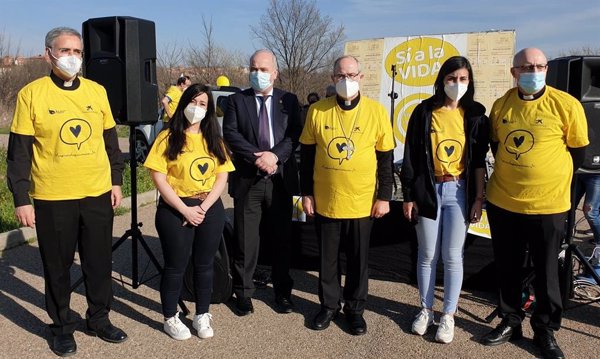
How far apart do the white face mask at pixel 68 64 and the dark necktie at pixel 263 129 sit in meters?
1.26

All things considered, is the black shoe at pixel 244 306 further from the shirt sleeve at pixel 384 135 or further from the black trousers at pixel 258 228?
the shirt sleeve at pixel 384 135

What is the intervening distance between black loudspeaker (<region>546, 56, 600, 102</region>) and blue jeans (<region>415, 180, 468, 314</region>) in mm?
1069

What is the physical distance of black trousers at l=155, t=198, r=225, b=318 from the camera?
3344mm

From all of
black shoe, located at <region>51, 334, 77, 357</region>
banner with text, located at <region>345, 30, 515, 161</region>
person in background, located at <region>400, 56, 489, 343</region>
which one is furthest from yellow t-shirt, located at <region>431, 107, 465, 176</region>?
banner with text, located at <region>345, 30, 515, 161</region>

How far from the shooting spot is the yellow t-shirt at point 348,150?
343 centimetres

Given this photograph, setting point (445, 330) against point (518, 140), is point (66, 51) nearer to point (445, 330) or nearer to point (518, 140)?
point (518, 140)

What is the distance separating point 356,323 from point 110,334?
168 centimetres

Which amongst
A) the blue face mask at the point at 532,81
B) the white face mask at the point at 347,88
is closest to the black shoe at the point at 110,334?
the white face mask at the point at 347,88

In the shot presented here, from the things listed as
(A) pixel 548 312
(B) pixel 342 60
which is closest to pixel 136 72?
(B) pixel 342 60

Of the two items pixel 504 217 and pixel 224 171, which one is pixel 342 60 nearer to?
pixel 224 171

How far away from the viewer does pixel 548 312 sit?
3.33 m

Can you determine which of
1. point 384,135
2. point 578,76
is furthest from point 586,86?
point 384,135

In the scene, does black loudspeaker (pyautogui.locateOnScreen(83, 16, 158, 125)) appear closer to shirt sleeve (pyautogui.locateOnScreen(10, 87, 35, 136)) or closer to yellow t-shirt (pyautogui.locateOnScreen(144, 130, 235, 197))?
yellow t-shirt (pyautogui.locateOnScreen(144, 130, 235, 197))

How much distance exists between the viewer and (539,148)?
3.09m
